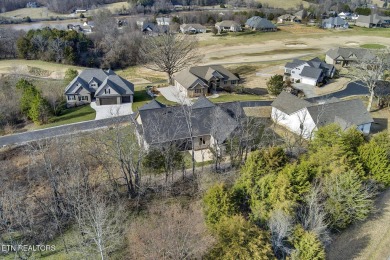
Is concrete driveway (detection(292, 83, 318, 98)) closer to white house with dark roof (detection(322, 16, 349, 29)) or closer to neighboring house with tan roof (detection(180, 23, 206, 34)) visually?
neighboring house with tan roof (detection(180, 23, 206, 34))

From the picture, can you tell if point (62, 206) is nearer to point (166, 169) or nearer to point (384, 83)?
point (166, 169)

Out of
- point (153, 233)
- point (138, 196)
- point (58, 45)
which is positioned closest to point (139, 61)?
point (58, 45)

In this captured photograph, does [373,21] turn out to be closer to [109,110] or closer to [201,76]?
[201,76]

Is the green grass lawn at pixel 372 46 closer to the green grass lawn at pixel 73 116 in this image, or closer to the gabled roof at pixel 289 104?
the gabled roof at pixel 289 104

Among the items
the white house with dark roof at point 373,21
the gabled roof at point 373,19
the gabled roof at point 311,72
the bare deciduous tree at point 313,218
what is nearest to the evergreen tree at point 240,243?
the bare deciduous tree at point 313,218

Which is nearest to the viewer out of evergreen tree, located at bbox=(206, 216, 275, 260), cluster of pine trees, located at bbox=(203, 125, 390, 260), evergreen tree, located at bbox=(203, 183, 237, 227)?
evergreen tree, located at bbox=(206, 216, 275, 260)

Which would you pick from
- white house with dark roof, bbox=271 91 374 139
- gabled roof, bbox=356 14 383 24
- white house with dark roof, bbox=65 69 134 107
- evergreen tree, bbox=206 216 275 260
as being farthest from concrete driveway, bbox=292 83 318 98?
gabled roof, bbox=356 14 383 24
